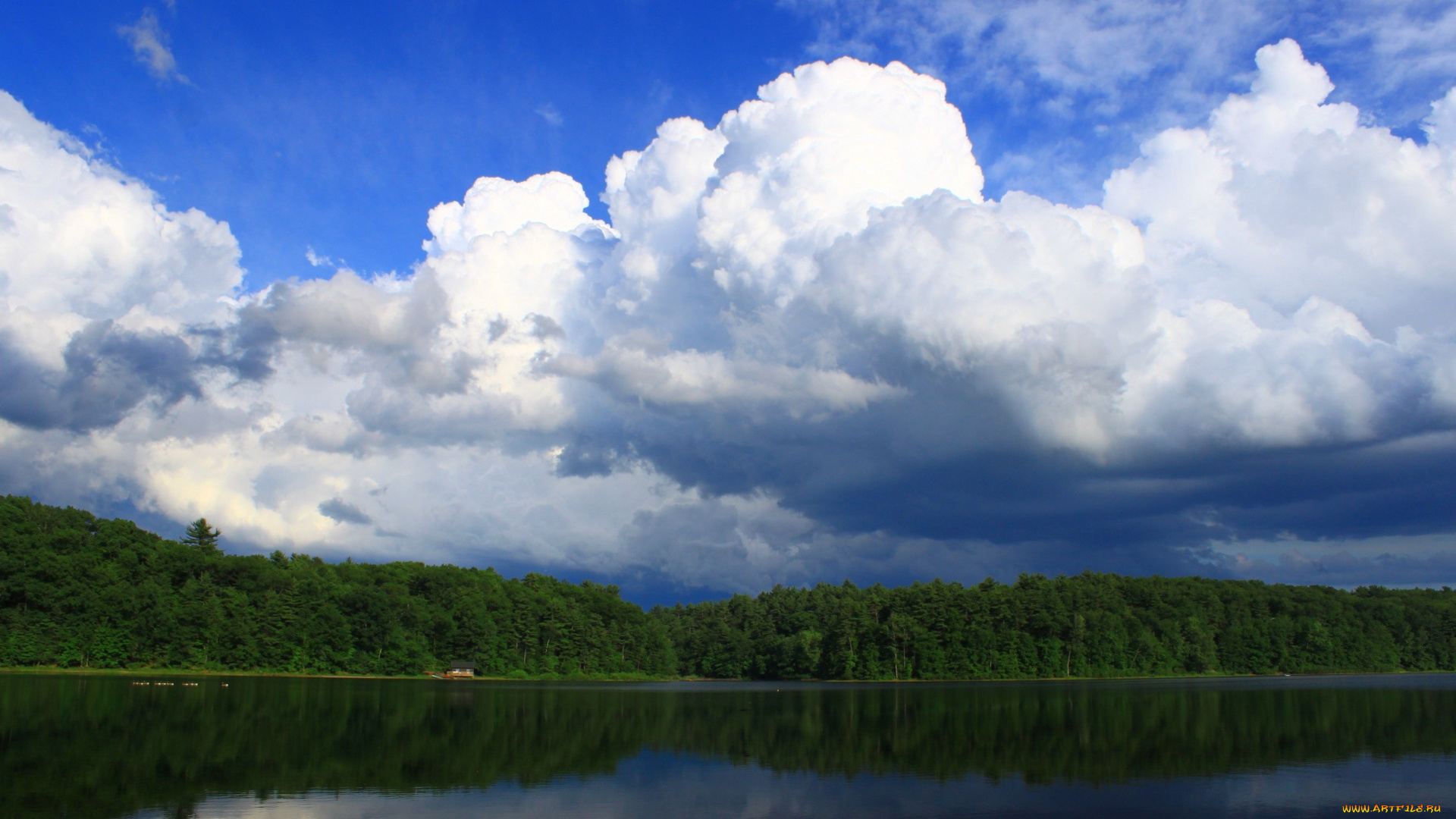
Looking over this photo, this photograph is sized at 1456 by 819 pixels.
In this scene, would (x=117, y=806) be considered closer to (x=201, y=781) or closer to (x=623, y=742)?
(x=201, y=781)

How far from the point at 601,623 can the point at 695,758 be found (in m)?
120

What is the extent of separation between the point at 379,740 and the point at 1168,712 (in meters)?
55.6

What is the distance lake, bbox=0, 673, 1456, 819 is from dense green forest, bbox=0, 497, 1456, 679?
1433 inches

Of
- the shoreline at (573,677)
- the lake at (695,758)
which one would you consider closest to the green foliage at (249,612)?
the shoreline at (573,677)

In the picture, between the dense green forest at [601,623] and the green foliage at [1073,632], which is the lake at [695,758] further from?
the green foliage at [1073,632]

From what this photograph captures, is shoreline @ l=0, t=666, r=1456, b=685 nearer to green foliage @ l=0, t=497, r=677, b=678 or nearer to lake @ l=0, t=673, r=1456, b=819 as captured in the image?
green foliage @ l=0, t=497, r=677, b=678

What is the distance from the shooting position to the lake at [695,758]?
28719 mm

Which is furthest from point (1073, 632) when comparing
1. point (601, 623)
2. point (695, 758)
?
point (695, 758)

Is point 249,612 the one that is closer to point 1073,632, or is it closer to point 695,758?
point 695,758

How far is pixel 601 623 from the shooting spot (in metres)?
158

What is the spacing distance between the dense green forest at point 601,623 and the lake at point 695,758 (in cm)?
3641

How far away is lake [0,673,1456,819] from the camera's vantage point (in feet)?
94.2

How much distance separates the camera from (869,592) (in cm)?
16988

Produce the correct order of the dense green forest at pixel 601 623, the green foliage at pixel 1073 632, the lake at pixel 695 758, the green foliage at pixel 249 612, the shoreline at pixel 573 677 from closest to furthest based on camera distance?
1. the lake at pixel 695 758
2. the shoreline at pixel 573 677
3. the green foliage at pixel 249 612
4. the dense green forest at pixel 601 623
5. the green foliage at pixel 1073 632
